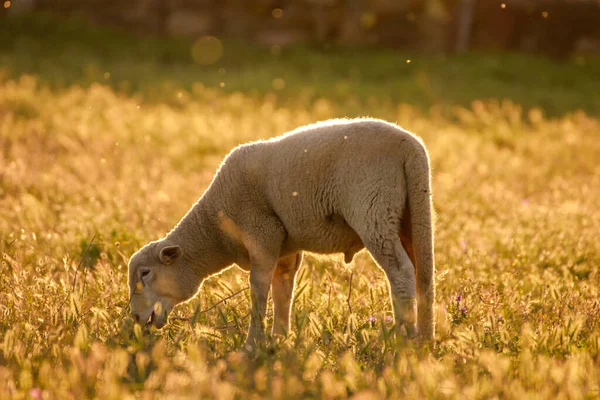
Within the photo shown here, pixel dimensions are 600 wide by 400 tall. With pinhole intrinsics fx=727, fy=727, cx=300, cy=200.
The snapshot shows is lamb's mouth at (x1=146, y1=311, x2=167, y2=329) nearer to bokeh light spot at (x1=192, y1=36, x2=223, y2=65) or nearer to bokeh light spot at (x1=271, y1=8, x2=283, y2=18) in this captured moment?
bokeh light spot at (x1=192, y1=36, x2=223, y2=65)

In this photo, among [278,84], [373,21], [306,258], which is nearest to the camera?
[306,258]

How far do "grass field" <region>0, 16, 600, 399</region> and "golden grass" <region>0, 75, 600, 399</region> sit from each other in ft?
0.07

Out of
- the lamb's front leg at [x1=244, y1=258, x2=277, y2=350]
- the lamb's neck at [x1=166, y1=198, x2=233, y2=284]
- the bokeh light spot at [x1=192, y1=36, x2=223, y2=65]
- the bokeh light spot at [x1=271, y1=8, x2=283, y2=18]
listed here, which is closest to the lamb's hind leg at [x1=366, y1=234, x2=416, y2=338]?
the lamb's front leg at [x1=244, y1=258, x2=277, y2=350]

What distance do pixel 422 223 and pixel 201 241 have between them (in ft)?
5.25

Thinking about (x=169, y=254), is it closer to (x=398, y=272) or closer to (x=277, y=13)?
(x=398, y=272)

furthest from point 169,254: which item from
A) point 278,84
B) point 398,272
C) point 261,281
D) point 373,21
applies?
point 373,21

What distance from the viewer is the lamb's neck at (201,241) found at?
4.95 metres

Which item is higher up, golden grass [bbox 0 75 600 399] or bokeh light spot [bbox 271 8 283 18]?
bokeh light spot [bbox 271 8 283 18]

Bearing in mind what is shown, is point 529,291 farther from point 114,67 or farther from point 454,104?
point 114,67

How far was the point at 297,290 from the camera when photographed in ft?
16.5

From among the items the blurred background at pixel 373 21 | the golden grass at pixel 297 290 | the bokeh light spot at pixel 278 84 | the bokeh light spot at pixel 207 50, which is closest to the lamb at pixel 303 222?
the golden grass at pixel 297 290

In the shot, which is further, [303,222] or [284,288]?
[284,288]

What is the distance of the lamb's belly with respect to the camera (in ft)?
14.7

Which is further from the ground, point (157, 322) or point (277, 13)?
point (277, 13)
